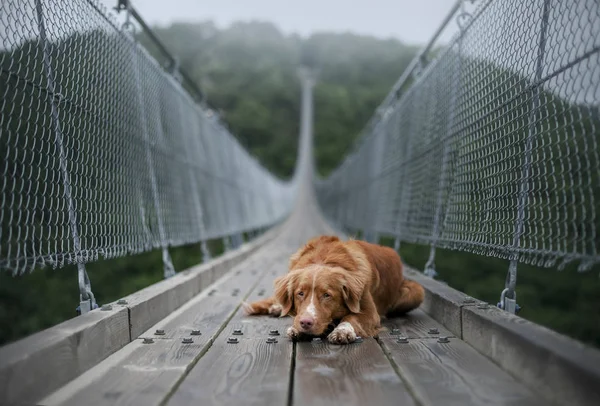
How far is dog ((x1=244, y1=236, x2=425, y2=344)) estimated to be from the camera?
3.14 metres

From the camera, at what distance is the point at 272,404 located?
2.07 m

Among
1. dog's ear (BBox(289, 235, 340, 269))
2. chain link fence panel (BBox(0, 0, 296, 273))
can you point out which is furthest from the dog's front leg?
chain link fence panel (BBox(0, 0, 296, 273))

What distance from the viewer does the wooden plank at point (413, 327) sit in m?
3.30

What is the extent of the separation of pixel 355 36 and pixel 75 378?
107m

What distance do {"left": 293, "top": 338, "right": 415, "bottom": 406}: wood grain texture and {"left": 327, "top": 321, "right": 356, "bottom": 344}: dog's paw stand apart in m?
0.03

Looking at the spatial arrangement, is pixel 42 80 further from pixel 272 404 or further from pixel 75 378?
pixel 272 404

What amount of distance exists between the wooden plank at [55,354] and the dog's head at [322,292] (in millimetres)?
868

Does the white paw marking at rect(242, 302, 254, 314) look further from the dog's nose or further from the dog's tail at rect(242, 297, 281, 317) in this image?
the dog's nose

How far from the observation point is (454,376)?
7.80 feet

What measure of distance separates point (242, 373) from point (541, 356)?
3.52ft

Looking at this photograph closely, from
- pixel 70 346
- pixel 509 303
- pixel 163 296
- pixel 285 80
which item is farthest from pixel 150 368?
pixel 285 80

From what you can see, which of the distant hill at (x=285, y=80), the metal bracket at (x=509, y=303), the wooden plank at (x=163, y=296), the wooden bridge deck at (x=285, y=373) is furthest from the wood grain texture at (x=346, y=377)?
the distant hill at (x=285, y=80)

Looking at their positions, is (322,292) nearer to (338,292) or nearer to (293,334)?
(338,292)

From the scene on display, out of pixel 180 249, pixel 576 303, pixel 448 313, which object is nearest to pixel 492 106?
pixel 448 313
